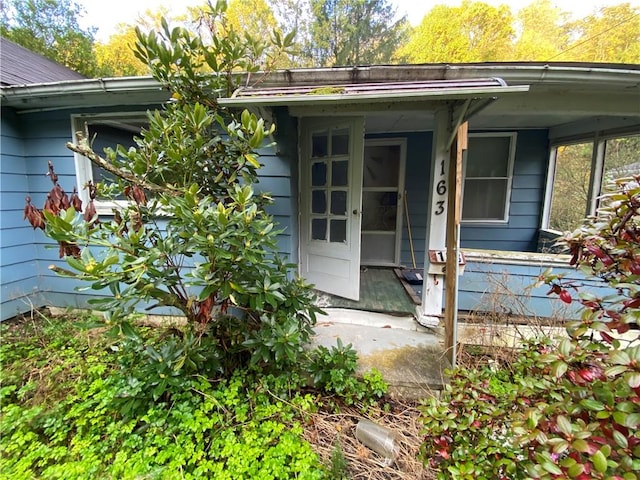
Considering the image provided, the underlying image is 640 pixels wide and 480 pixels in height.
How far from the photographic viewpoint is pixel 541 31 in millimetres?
16531

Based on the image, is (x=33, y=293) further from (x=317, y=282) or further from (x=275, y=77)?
(x=275, y=77)

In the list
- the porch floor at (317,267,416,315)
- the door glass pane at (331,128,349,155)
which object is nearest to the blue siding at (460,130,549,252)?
the porch floor at (317,267,416,315)

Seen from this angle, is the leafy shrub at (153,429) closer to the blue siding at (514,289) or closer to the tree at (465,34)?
the blue siding at (514,289)

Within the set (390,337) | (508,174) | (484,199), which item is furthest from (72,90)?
(508,174)

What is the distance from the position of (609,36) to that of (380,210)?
20606 millimetres

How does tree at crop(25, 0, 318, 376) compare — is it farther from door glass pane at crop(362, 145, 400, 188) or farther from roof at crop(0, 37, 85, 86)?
door glass pane at crop(362, 145, 400, 188)

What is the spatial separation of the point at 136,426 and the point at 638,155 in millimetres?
6573

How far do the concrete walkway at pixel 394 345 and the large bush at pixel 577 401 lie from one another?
0.91 m

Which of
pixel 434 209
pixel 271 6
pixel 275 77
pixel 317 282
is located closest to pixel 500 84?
pixel 434 209

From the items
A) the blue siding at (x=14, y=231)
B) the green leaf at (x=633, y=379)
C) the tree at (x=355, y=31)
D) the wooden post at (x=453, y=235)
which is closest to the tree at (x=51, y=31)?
the tree at (x=355, y=31)

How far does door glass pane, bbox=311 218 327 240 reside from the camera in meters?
3.20

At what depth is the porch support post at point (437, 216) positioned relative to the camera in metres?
2.42

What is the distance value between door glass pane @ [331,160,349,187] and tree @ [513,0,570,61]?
1905 cm

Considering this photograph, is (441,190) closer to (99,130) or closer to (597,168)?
(597,168)
